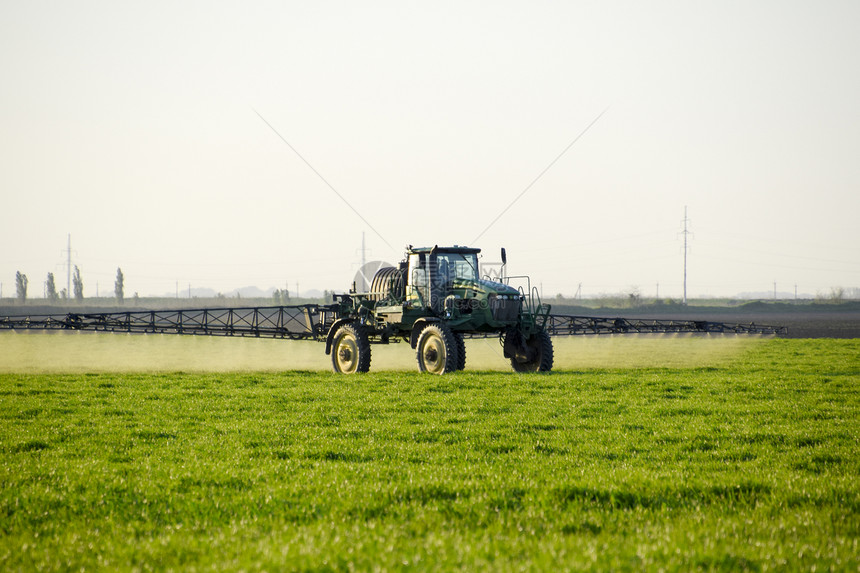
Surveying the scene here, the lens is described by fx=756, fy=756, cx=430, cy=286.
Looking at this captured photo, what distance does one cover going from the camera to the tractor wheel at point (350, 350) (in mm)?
28719

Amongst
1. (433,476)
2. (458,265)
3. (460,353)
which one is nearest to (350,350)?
(460,353)

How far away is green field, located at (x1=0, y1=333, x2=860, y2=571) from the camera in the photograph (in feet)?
22.9

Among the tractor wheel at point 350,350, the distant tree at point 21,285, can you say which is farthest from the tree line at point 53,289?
the tractor wheel at point 350,350

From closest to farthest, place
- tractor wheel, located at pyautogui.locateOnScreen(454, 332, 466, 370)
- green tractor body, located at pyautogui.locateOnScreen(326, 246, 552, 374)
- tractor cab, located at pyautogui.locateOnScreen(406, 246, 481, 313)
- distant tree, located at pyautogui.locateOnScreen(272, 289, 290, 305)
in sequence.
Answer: tractor wheel, located at pyautogui.locateOnScreen(454, 332, 466, 370), green tractor body, located at pyautogui.locateOnScreen(326, 246, 552, 374), tractor cab, located at pyautogui.locateOnScreen(406, 246, 481, 313), distant tree, located at pyautogui.locateOnScreen(272, 289, 290, 305)

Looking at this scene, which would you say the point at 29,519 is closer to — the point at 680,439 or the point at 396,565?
the point at 396,565

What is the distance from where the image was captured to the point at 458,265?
2802 cm

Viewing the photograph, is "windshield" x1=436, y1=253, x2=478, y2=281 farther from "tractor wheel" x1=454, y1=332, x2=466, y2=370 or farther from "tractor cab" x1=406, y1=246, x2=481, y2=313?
"tractor wheel" x1=454, y1=332, x2=466, y2=370

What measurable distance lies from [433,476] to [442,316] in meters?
17.3

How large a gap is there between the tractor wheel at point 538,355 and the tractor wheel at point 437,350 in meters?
3.91

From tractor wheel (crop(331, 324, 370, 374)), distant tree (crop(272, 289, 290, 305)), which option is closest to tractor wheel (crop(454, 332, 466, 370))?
tractor wheel (crop(331, 324, 370, 374))

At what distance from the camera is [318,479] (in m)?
10.1

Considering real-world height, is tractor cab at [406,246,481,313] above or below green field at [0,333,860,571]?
above

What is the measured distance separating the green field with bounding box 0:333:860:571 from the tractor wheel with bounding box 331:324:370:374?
5.95 m

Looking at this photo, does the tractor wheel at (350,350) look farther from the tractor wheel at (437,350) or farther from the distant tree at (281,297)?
the distant tree at (281,297)
